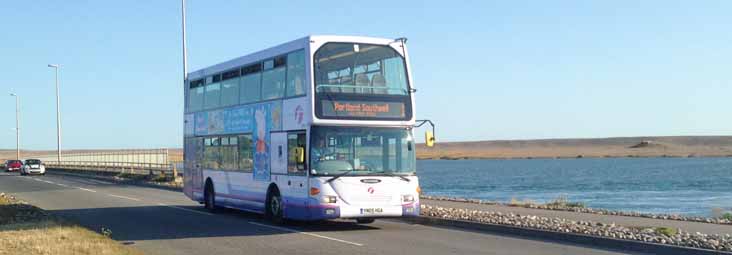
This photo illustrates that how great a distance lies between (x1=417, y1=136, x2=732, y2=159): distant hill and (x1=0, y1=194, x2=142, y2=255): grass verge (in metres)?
116

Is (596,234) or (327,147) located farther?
(327,147)

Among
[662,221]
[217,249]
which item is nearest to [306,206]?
[217,249]

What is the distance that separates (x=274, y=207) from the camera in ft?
62.3

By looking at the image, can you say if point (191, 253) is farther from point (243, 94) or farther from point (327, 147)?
point (243, 94)

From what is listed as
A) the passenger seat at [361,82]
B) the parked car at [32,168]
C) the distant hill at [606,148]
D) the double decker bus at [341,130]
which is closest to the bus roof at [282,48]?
the double decker bus at [341,130]

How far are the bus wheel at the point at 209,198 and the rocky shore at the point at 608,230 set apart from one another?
19.2 feet

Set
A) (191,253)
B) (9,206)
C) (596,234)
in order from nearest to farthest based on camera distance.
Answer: (191,253) → (596,234) → (9,206)

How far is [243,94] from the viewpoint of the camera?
20.7 m

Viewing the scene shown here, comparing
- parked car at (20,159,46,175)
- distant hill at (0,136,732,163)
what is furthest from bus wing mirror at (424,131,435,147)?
distant hill at (0,136,732,163)

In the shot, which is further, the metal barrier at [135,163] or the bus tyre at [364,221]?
the metal barrier at [135,163]

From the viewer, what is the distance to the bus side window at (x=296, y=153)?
1691 centimetres

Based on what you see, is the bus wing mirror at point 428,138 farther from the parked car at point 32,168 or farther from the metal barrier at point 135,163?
the parked car at point 32,168

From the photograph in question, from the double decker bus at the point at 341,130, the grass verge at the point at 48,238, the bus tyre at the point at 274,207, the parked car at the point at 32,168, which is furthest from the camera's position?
the parked car at the point at 32,168

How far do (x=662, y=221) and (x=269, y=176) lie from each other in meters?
8.30
